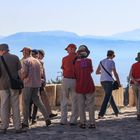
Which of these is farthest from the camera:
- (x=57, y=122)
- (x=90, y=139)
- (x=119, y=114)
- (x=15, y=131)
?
(x=119, y=114)

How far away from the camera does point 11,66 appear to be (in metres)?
11.1

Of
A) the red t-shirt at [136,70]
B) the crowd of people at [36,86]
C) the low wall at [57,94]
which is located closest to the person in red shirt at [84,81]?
the crowd of people at [36,86]

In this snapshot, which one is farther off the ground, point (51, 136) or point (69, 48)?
point (69, 48)

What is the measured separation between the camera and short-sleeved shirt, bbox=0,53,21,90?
36.5 ft

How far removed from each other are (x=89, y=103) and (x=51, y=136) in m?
1.29

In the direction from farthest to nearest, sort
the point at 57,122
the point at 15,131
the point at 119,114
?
the point at 119,114 → the point at 57,122 → the point at 15,131

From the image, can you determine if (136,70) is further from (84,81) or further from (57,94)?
(57,94)

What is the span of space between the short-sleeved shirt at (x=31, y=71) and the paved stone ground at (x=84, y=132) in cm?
93

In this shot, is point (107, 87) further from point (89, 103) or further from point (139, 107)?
point (89, 103)

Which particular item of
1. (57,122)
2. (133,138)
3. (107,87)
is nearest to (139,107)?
(107,87)

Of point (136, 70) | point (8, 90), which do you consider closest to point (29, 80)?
point (8, 90)

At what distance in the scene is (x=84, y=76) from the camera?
11805mm

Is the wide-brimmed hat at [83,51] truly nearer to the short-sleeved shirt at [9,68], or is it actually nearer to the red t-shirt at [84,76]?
the red t-shirt at [84,76]

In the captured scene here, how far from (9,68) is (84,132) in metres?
1.91
